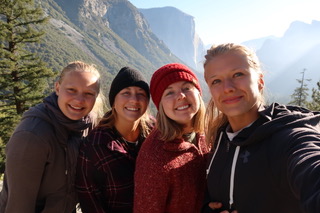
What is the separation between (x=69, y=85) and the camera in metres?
2.88

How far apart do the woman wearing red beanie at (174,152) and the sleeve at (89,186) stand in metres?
0.65

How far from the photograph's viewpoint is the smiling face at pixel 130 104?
9.65ft

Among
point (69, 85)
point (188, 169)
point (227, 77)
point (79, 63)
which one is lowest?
point (188, 169)

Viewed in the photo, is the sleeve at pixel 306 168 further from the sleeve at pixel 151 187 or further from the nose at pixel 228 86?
the sleeve at pixel 151 187

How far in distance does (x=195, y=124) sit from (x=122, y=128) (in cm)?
94

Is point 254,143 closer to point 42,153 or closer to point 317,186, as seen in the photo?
point 317,186

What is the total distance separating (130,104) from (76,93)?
2.22 ft

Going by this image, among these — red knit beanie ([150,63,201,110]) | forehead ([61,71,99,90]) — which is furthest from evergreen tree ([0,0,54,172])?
red knit beanie ([150,63,201,110])

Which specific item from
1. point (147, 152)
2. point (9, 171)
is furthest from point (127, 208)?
→ point (9, 171)

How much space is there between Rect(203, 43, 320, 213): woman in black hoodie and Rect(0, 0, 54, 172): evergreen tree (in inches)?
522

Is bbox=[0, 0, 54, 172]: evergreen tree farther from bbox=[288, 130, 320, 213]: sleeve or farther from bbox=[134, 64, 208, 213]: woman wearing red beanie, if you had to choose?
bbox=[288, 130, 320, 213]: sleeve

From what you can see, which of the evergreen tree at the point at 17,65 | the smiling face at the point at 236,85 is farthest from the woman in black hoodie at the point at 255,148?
the evergreen tree at the point at 17,65

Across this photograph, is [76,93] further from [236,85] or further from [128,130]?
[236,85]

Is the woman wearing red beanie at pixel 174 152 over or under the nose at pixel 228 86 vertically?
under
